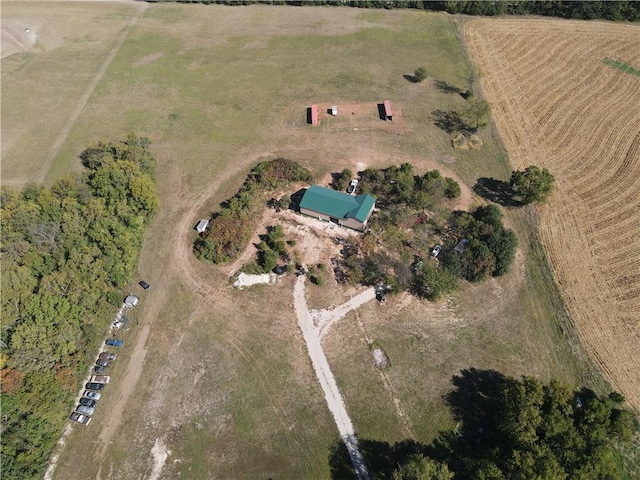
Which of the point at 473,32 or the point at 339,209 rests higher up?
the point at 473,32

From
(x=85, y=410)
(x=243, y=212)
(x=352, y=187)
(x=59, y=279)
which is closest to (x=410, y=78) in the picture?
(x=352, y=187)

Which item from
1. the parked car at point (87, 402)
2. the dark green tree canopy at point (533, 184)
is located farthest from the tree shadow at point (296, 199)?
the parked car at point (87, 402)

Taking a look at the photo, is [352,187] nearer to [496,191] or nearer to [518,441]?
[496,191]

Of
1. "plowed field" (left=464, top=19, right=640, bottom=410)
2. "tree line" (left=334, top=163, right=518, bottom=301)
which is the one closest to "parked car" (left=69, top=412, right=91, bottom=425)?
"tree line" (left=334, top=163, right=518, bottom=301)

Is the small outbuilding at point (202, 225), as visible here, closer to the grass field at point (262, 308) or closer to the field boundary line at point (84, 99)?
the grass field at point (262, 308)

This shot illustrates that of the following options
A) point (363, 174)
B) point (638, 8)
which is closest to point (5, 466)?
point (363, 174)

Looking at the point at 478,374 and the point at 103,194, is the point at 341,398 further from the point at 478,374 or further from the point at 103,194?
the point at 103,194

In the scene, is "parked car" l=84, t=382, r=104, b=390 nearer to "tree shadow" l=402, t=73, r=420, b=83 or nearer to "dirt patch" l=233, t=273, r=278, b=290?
"dirt patch" l=233, t=273, r=278, b=290
